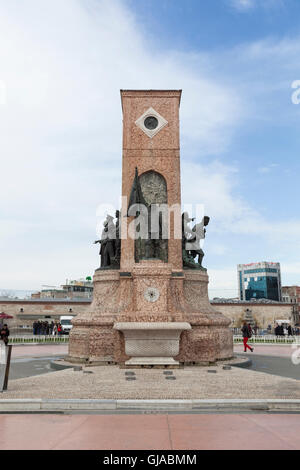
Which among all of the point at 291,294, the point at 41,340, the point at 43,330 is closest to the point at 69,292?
the point at 43,330

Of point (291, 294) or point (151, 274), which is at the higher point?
point (291, 294)

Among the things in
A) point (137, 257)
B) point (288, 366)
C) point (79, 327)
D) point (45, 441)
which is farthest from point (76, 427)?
point (288, 366)

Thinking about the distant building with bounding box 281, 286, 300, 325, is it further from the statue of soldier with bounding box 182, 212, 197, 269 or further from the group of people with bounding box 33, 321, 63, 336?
the statue of soldier with bounding box 182, 212, 197, 269

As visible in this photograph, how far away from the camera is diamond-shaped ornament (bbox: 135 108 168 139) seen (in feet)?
48.5

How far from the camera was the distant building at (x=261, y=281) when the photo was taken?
112000 millimetres

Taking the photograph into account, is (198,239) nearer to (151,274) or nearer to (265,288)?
(151,274)

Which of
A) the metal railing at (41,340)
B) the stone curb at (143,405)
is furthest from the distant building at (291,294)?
the stone curb at (143,405)

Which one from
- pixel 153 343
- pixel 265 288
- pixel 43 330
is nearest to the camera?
pixel 153 343

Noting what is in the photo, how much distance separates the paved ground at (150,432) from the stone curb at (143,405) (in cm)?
44

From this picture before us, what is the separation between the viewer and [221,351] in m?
12.7

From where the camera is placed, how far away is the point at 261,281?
11394 cm

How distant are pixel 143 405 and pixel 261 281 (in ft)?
368

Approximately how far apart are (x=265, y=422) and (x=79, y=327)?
8397mm

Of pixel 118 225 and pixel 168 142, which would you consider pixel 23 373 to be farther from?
pixel 168 142
